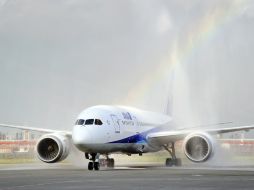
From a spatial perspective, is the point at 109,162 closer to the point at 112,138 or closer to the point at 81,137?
the point at 112,138

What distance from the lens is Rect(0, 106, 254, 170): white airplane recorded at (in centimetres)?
3703

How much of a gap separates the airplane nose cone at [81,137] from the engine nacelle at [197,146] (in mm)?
7648

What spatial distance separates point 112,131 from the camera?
38812 millimetres

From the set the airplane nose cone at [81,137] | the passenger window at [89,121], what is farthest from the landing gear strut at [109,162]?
the airplane nose cone at [81,137]

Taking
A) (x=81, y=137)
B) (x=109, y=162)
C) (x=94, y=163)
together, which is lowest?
(x=94, y=163)

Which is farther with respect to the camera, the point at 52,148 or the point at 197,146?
the point at 52,148

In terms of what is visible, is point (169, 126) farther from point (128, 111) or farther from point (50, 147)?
point (50, 147)

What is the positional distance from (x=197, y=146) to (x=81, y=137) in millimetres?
9141

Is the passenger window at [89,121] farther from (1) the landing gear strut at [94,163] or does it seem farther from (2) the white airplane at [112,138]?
(1) the landing gear strut at [94,163]

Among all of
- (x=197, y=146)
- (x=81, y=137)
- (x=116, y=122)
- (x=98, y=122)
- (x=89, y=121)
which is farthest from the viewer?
(x=197, y=146)

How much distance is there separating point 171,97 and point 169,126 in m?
8.08

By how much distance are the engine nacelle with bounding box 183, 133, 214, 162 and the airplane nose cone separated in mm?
7648

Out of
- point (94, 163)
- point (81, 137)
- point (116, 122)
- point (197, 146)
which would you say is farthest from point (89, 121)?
point (197, 146)

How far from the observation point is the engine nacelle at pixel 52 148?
130ft
